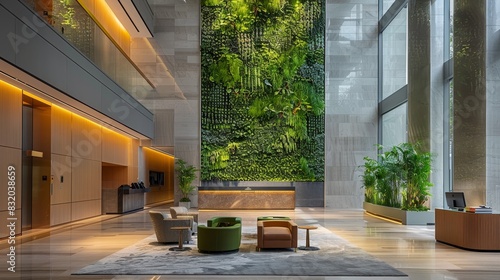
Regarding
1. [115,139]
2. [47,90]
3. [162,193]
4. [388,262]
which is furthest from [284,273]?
[162,193]

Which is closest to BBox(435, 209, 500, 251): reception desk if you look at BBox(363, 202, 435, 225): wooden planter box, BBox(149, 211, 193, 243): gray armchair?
BBox(363, 202, 435, 225): wooden planter box

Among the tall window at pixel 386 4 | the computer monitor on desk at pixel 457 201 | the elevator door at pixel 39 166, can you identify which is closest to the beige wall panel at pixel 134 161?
the elevator door at pixel 39 166

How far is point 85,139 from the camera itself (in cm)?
1606

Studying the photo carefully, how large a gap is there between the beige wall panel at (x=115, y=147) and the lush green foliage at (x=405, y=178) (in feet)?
32.1

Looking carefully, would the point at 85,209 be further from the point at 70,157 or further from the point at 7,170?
the point at 7,170

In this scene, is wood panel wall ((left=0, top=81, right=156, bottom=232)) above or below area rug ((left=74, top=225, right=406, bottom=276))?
above

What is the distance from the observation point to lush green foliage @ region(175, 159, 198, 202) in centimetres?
2184

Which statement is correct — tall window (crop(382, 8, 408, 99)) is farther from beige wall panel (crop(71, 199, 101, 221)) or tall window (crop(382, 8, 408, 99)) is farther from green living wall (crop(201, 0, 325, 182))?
beige wall panel (crop(71, 199, 101, 221))

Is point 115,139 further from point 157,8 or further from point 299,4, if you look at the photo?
point 299,4

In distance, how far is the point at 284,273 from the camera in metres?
7.20

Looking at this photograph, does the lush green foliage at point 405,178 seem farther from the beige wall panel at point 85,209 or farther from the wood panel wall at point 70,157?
the beige wall panel at point 85,209

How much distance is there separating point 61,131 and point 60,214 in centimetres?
237

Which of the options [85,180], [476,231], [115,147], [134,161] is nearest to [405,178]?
[476,231]

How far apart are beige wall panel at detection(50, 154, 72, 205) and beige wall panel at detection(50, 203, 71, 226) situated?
0.46ft
